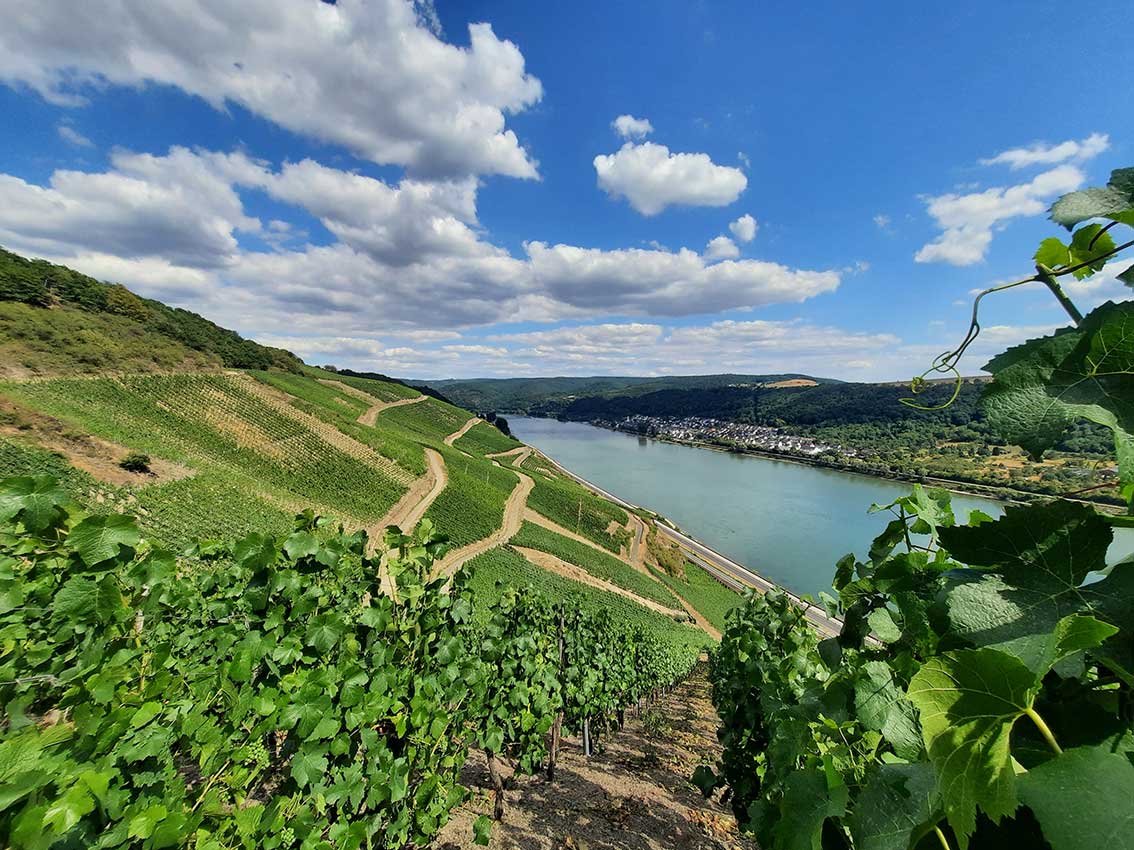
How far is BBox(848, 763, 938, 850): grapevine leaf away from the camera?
1.05m

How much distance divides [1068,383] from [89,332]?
72.2m

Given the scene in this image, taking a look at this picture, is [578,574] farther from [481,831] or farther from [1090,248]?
[1090,248]

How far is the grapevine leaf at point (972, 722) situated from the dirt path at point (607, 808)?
4.96 metres

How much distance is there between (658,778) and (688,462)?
116m

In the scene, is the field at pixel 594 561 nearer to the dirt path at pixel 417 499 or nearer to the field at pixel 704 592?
the field at pixel 704 592

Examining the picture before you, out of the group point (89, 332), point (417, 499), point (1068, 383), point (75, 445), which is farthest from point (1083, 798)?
point (89, 332)

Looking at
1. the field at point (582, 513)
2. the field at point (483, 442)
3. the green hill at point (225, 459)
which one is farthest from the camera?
the field at point (483, 442)

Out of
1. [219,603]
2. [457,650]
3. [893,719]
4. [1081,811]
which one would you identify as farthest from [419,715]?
[1081,811]

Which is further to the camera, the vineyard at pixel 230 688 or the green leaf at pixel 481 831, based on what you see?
the green leaf at pixel 481 831

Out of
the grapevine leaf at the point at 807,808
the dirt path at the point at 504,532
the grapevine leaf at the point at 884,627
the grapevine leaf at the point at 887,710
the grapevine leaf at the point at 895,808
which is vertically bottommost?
the dirt path at the point at 504,532

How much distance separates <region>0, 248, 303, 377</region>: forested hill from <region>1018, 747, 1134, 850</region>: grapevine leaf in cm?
5844

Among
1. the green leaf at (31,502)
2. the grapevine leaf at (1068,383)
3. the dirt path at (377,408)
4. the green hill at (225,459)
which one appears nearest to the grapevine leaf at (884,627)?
the grapevine leaf at (1068,383)

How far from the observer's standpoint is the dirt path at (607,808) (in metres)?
4.82

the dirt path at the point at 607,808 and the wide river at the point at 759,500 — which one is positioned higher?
the dirt path at the point at 607,808
